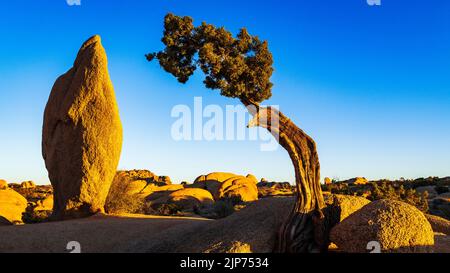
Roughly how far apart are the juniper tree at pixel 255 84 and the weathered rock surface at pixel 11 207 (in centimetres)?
1917

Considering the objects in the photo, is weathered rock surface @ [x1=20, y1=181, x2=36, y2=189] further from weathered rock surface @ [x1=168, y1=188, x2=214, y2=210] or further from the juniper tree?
the juniper tree

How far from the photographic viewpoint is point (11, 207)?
106ft

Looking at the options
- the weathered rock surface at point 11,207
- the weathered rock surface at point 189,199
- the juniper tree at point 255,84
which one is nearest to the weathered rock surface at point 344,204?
the juniper tree at point 255,84

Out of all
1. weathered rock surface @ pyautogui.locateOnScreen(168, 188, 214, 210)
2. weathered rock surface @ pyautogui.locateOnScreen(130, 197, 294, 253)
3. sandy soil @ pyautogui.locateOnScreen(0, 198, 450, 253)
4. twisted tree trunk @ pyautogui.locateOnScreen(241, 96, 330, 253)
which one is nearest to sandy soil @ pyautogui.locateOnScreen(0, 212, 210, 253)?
sandy soil @ pyautogui.locateOnScreen(0, 198, 450, 253)

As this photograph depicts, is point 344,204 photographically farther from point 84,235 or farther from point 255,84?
point 84,235

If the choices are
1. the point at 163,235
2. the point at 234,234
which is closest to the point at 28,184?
the point at 163,235

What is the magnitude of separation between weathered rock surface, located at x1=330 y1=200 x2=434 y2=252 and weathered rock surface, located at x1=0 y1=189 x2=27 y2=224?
2297 cm

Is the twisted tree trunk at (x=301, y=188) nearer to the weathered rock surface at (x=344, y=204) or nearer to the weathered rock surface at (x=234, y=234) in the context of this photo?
the weathered rock surface at (x=234, y=234)

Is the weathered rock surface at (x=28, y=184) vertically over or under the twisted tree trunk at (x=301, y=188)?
under

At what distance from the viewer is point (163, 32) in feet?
51.6

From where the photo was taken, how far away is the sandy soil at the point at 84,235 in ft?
51.0

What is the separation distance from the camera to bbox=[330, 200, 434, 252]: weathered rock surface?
1262 cm

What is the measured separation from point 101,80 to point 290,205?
1349cm
